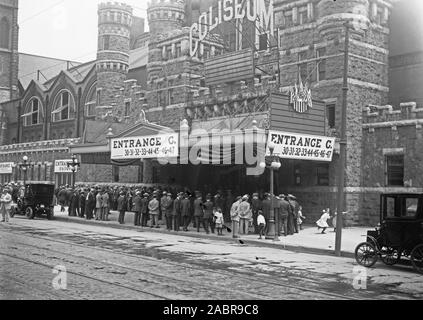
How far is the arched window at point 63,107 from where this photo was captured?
55.4m

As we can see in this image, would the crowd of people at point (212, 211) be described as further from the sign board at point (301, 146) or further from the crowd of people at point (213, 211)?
the sign board at point (301, 146)

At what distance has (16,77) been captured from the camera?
211ft

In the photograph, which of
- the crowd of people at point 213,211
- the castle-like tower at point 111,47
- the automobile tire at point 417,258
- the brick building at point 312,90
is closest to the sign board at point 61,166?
the castle-like tower at point 111,47

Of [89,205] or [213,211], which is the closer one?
[213,211]

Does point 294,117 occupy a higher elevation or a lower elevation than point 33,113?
lower

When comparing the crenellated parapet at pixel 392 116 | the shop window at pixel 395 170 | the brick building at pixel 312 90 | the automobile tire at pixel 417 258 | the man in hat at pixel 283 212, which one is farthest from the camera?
the brick building at pixel 312 90

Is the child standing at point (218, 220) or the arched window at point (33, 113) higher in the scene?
the arched window at point (33, 113)

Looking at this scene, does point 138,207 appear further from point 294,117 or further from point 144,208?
point 294,117

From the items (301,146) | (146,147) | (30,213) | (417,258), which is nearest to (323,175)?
(301,146)

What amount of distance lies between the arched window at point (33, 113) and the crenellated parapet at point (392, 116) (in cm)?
4409

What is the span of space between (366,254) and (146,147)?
1490 centimetres

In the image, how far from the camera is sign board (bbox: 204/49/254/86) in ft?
99.7

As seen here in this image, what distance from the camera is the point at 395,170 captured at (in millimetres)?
25375

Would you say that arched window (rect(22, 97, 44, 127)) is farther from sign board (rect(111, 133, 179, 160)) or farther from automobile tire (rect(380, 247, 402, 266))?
automobile tire (rect(380, 247, 402, 266))
